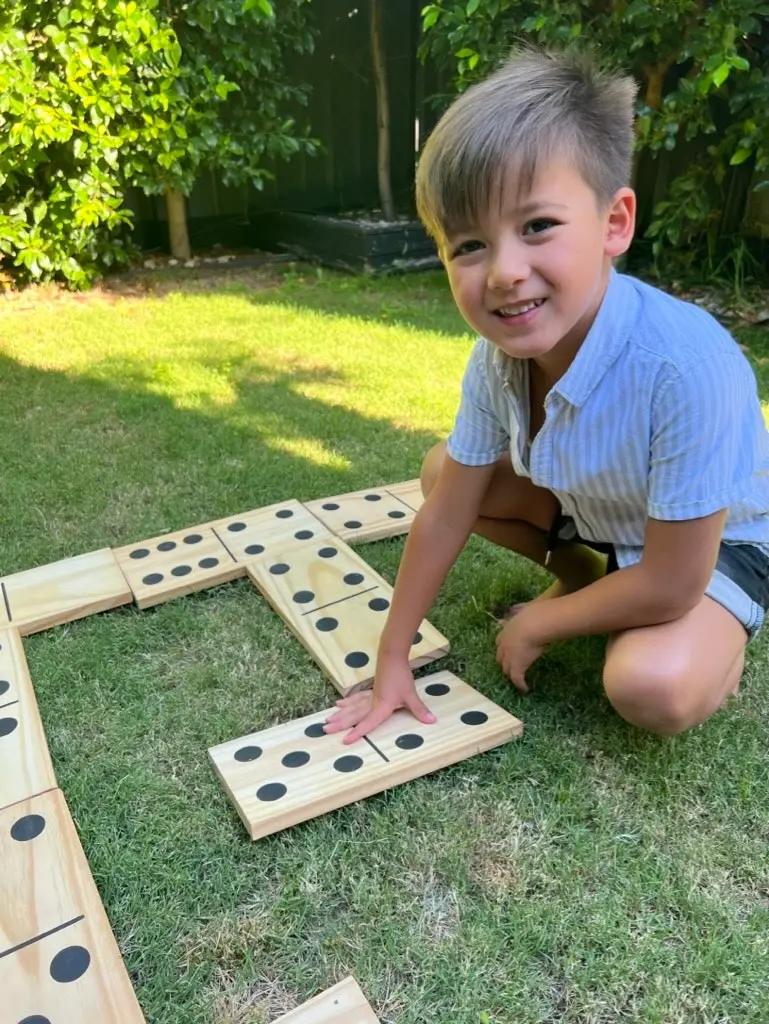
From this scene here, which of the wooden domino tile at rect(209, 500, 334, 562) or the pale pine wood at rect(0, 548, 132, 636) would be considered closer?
the pale pine wood at rect(0, 548, 132, 636)

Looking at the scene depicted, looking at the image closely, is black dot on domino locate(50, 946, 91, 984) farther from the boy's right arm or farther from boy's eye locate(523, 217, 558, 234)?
boy's eye locate(523, 217, 558, 234)

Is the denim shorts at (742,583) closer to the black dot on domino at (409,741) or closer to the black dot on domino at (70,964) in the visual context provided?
the black dot on domino at (409,741)

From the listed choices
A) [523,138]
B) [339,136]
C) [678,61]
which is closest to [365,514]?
[523,138]

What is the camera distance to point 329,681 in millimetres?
1672

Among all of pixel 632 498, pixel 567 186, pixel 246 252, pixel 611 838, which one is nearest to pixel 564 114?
pixel 567 186

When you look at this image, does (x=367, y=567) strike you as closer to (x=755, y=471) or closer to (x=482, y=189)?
(x=755, y=471)

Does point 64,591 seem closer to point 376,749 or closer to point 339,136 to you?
point 376,749

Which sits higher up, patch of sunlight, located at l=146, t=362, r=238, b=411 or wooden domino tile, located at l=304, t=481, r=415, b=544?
wooden domino tile, located at l=304, t=481, r=415, b=544

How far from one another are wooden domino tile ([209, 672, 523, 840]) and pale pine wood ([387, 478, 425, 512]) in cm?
84

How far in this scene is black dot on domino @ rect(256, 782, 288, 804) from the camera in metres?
1.33

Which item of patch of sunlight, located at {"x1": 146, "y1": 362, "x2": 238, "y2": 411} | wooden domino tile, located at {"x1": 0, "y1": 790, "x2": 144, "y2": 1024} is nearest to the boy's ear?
wooden domino tile, located at {"x1": 0, "y1": 790, "x2": 144, "y2": 1024}

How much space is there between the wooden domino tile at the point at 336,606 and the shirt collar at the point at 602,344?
65cm

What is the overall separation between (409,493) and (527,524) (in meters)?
0.68

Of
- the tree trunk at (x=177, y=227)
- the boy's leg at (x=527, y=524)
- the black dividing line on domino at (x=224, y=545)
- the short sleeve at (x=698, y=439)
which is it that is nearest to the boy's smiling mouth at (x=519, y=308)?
the short sleeve at (x=698, y=439)
